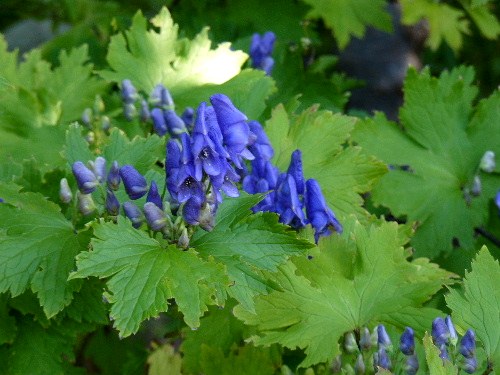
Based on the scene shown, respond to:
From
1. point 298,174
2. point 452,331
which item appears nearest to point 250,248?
point 298,174

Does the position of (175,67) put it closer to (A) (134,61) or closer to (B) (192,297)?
(A) (134,61)

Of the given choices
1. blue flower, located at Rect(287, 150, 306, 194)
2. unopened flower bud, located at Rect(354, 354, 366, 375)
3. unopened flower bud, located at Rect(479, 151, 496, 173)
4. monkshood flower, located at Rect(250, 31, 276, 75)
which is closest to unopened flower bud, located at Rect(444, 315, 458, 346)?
unopened flower bud, located at Rect(354, 354, 366, 375)

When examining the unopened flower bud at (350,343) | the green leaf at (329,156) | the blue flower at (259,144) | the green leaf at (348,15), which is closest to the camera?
the unopened flower bud at (350,343)

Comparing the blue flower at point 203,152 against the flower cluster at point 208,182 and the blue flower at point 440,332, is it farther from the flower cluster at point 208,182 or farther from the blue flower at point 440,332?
the blue flower at point 440,332

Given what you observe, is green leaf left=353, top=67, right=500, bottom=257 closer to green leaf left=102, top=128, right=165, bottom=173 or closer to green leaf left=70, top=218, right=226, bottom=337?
green leaf left=102, top=128, right=165, bottom=173

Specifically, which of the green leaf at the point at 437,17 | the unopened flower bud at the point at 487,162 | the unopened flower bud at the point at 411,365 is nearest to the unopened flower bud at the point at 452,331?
the unopened flower bud at the point at 411,365

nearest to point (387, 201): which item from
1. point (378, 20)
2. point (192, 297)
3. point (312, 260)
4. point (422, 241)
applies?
point (422, 241)
